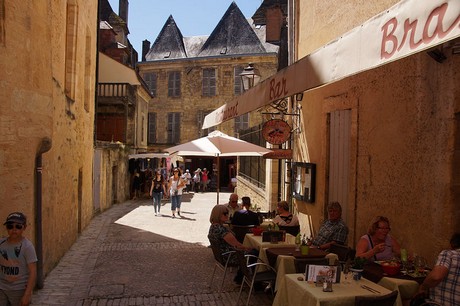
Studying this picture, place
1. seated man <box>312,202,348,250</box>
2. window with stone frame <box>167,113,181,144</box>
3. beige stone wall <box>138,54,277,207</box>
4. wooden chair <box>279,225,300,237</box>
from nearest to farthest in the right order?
seated man <box>312,202,348,250</box> < wooden chair <box>279,225,300,237</box> < beige stone wall <box>138,54,277,207</box> < window with stone frame <box>167,113,181,144</box>

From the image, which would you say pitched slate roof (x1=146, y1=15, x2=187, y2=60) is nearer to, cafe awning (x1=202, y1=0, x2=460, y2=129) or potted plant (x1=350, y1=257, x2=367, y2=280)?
cafe awning (x1=202, y1=0, x2=460, y2=129)

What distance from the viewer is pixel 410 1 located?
329cm

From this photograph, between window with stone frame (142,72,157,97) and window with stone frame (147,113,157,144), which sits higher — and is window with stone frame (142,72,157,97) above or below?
above

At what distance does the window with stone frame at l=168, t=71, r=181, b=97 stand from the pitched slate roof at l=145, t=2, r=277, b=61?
1464 mm

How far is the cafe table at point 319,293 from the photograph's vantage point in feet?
13.8

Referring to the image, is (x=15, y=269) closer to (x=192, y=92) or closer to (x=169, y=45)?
(x=192, y=92)

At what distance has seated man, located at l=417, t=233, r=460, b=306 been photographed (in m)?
4.25

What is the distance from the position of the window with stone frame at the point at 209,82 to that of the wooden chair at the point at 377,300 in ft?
101

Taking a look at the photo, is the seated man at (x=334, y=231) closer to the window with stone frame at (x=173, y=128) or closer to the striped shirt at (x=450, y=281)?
the striped shirt at (x=450, y=281)

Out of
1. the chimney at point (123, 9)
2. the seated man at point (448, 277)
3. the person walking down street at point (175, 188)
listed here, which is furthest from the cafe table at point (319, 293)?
the chimney at point (123, 9)

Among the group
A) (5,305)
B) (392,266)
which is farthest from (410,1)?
(5,305)

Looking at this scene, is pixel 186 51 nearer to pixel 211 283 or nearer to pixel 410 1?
pixel 211 283

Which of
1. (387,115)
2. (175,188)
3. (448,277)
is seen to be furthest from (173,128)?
(448,277)

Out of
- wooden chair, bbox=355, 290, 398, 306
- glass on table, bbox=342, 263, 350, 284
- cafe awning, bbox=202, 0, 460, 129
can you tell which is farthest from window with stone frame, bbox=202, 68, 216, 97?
wooden chair, bbox=355, 290, 398, 306
